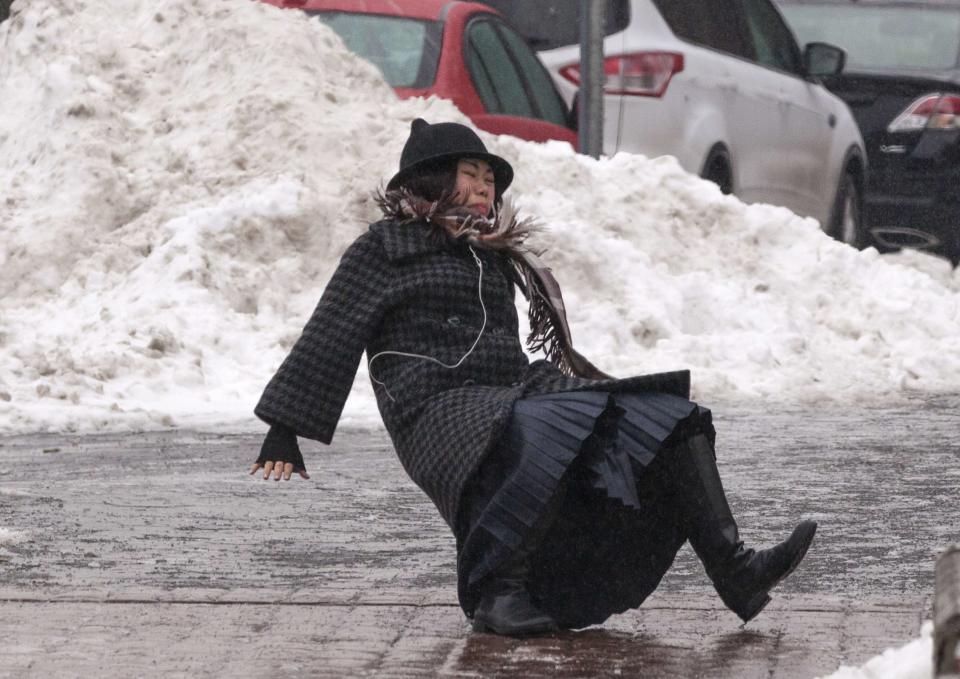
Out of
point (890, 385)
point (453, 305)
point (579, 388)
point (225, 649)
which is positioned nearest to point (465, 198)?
point (453, 305)

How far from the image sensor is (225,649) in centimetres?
463

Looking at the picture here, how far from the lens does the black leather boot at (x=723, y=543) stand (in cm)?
461

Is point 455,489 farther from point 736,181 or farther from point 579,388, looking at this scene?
point 736,181

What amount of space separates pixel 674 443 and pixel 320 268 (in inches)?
269

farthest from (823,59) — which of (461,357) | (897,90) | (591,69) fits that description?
(461,357)

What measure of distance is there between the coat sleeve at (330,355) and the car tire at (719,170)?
8.39 metres

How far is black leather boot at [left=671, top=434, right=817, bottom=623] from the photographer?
15.1 feet

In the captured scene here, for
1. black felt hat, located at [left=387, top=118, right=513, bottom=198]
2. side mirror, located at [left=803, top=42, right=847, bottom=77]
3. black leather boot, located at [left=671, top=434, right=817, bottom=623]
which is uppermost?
black felt hat, located at [left=387, top=118, right=513, bottom=198]

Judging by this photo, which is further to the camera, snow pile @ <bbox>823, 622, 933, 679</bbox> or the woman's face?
the woman's face

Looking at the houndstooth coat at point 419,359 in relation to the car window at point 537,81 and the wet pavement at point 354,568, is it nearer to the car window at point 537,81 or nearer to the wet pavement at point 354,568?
the wet pavement at point 354,568

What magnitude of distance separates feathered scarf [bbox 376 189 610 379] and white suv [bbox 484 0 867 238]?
7.27m

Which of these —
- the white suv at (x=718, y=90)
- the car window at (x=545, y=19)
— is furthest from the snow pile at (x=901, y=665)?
the car window at (x=545, y=19)

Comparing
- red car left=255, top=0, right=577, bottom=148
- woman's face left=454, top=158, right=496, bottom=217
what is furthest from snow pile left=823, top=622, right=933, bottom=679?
red car left=255, top=0, right=577, bottom=148

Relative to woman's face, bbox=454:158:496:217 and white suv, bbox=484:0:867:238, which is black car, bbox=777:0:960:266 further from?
woman's face, bbox=454:158:496:217
